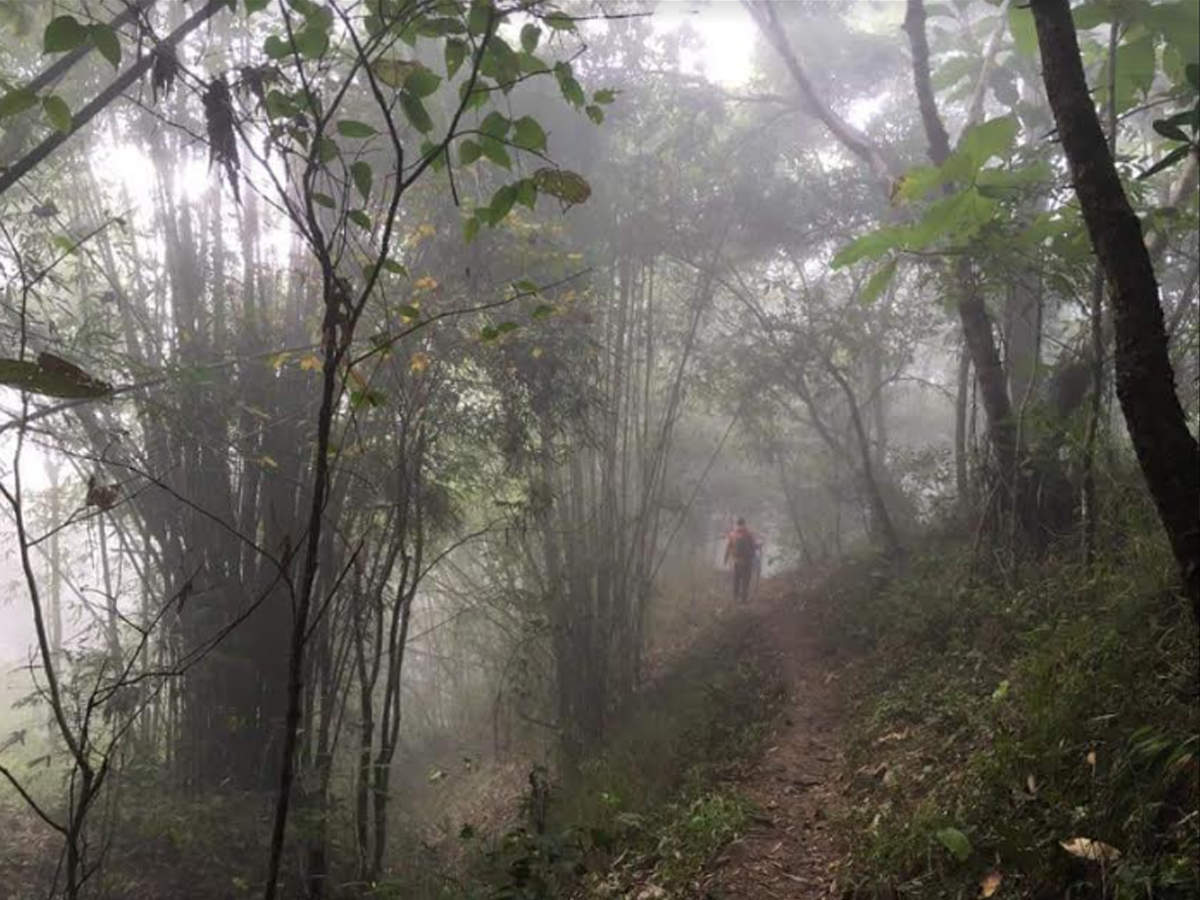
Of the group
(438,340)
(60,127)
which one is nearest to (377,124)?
(438,340)

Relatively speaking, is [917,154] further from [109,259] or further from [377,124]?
[109,259]

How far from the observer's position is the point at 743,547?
37.3ft

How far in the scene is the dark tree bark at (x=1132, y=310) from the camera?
1.56 m

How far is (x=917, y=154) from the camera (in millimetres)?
9602

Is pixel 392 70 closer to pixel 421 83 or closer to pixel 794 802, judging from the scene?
pixel 421 83

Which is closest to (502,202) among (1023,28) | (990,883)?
(1023,28)

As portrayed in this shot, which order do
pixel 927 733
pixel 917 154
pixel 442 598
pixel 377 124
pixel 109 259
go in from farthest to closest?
pixel 442 598 → pixel 917 154 → pixel 109 259 → pixel 377 124 → pixel 927 733

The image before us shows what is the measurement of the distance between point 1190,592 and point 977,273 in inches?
147

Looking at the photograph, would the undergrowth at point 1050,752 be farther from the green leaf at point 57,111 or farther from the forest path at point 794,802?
the green leaf at point 57,111

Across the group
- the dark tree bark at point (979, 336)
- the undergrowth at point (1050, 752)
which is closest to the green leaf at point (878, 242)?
the undergrowth at point (1050, 752)

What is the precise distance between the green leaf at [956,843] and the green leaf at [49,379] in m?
2.64

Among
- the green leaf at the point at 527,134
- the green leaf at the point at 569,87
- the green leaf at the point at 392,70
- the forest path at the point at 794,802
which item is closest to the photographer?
the green leaf at the point at 527,134

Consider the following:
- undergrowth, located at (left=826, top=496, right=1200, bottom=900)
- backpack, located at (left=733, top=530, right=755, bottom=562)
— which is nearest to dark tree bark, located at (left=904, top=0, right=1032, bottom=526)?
undergrowth, located at (left=826, top=496, right=1200, bottom=900)

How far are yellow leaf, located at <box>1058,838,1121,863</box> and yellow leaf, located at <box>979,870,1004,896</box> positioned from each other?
23 cm
